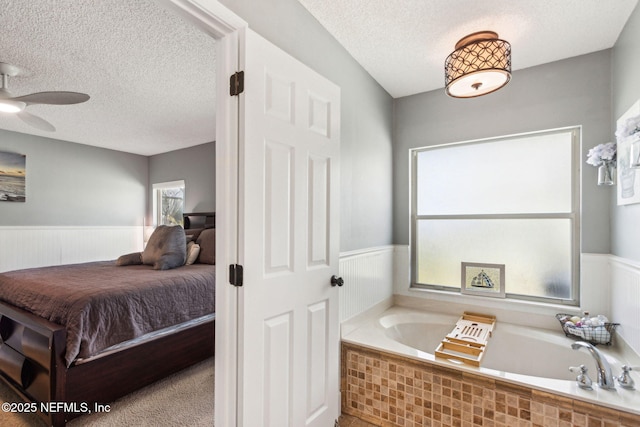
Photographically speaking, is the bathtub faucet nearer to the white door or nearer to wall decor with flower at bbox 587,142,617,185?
wall decor with flower at bbox 587,142,617,185

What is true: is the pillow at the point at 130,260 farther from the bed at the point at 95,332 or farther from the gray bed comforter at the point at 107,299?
the bed at the point at 95,332

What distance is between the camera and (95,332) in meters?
1.93

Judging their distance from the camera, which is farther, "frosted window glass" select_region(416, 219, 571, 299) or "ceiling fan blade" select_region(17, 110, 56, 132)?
"ceiling fan blade" select_region(17, 110, 56, 132)

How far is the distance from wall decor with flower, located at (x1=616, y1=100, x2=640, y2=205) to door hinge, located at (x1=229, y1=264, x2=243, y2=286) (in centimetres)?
189

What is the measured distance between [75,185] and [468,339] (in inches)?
225

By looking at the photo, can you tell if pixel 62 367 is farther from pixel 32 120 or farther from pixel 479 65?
pixel 479 65

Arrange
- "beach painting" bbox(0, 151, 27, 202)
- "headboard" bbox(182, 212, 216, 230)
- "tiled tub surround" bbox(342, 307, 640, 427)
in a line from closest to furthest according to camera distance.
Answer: "tiled tub surround" bbox(342, 307, 640, 427) < "beach painting" bbox(0, 151, 27, 202) < "headboard" bbox(182, 212, 216, 230)

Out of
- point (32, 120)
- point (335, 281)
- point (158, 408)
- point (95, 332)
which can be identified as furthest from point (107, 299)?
point (32, 120)

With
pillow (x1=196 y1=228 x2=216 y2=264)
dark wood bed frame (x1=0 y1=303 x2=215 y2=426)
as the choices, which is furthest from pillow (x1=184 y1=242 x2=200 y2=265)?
dark wood bed frame (x1=0 y1=303 x2=215 y2=426)

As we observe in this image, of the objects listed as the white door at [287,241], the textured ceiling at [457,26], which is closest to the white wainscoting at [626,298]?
the textured ceiling at [457,26]

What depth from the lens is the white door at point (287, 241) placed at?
1.27 m

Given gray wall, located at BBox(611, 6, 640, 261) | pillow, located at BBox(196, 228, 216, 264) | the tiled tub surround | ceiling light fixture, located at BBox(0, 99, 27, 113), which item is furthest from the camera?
pillow, located at BBox(196, 228, 216, 264)

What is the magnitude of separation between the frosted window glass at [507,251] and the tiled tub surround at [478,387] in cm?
39

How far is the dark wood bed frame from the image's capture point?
181 centimetres
